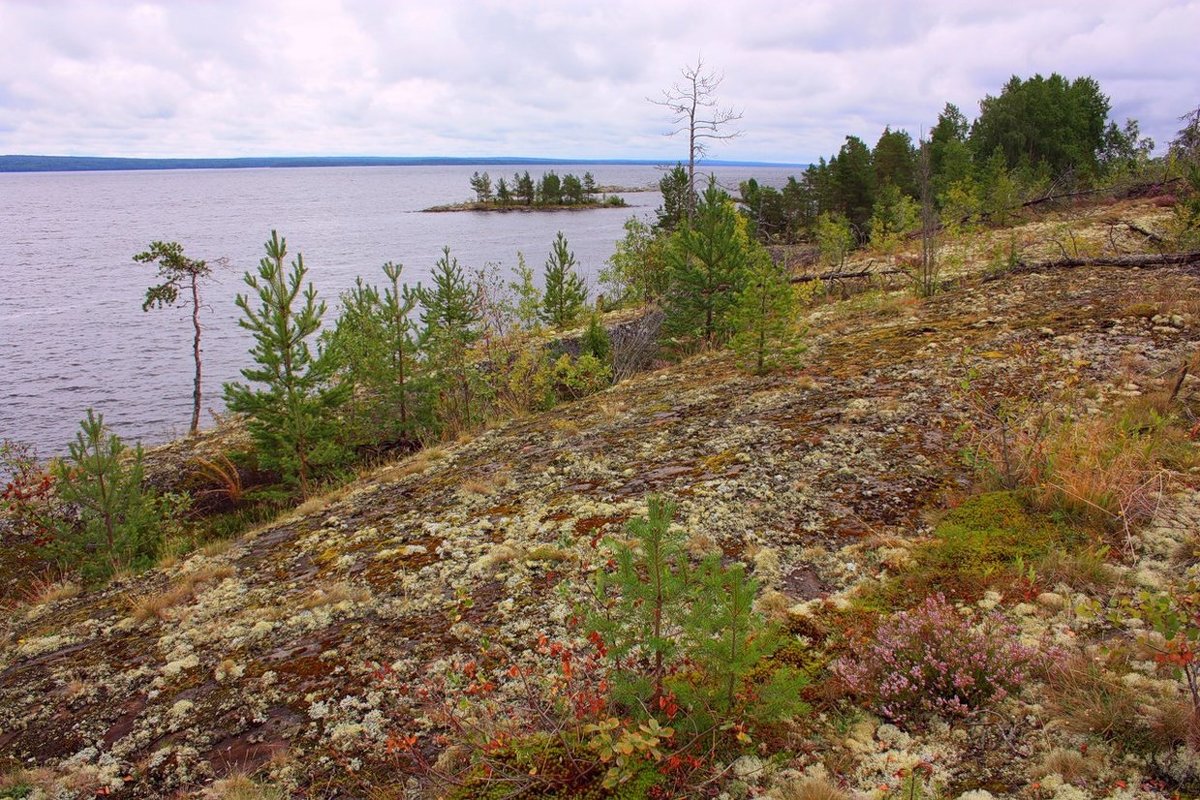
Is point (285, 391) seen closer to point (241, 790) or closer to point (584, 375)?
point (584, 375)

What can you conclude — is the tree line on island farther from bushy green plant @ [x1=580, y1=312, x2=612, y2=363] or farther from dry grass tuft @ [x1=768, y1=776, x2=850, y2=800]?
dry grass tuft @ [x1=768, y1=776, x2=850, y2=800]

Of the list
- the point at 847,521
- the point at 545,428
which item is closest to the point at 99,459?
the point at 545,428

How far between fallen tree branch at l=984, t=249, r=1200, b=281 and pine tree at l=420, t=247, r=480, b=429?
39.2ft

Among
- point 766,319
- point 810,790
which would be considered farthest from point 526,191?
point 810,790

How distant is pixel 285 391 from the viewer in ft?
Answer: 45.2

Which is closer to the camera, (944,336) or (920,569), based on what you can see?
(920,569)

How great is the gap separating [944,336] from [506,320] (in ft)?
42.6

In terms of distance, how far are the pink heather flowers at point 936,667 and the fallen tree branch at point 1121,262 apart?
11041 millimetres

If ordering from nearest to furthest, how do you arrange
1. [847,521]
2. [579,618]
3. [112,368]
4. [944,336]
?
[579,618], [847,521], [944,336], [112,368]

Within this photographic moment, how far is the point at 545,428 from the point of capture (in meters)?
9.36

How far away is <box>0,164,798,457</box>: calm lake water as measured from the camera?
2717cm

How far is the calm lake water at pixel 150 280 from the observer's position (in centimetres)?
2717

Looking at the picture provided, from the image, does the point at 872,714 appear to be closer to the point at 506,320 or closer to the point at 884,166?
the point at 506,320

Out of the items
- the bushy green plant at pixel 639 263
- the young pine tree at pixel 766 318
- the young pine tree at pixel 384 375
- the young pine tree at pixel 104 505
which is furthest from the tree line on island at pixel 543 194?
the young pine tree at pixel 766 318
